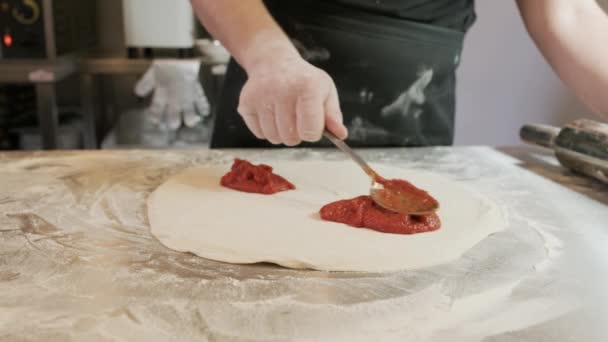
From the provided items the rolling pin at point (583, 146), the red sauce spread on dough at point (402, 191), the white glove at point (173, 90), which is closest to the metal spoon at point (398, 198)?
the red sauce spread on dough at point (402, 191)

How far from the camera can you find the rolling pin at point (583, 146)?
108cm

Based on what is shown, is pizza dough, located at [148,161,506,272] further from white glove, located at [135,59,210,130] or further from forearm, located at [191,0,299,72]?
white glove, located at [135,59,210,130]

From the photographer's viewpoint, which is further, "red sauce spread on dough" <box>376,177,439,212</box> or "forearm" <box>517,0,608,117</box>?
"forearm" <box>517,0,608,117</box>

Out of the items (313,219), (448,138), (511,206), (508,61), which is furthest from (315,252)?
(508,61)

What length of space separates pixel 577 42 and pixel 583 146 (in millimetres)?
254

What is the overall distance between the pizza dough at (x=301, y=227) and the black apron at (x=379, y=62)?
0.29m

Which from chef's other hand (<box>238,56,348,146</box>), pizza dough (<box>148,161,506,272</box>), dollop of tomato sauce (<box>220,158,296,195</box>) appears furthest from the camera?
dollop of tomato sauce (<box>220,158,296,195</box>)

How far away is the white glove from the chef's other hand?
1.13m

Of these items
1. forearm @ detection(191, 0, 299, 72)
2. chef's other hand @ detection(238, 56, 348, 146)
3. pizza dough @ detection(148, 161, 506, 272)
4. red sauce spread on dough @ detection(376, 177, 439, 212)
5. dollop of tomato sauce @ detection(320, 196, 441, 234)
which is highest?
forearm @ detection(191, 0, 299, 72)

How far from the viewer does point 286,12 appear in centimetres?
126

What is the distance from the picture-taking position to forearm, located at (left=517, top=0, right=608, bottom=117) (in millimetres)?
1182

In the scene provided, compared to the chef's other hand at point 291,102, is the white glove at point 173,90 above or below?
below

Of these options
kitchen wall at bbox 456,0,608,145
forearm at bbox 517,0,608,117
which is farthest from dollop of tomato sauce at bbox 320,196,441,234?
kitchen wall at bbox 456,0,608,145

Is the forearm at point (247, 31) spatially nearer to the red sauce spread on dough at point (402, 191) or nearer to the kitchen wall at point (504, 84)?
the red sauce spread on dough at point (402, 191)
